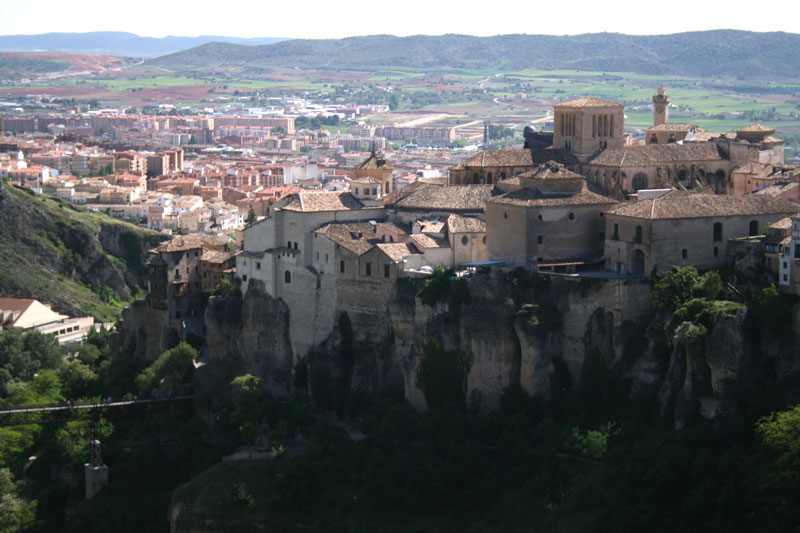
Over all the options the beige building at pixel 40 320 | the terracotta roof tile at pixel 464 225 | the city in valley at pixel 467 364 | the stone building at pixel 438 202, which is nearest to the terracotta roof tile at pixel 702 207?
the city in valley at pixel 467 364

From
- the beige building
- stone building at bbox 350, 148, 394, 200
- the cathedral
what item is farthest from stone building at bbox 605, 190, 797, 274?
the beige building

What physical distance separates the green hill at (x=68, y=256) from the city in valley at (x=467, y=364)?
18105mm

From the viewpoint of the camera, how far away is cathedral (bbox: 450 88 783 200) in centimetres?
5316

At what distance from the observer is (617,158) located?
53.1 meters

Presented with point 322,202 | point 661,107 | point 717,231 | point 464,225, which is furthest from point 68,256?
point 717,231

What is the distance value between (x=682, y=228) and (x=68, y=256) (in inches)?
2028

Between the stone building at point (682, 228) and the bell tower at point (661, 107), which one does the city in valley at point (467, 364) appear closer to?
the stone building at point (682, 228)

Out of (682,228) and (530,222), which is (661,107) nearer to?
(530,222)

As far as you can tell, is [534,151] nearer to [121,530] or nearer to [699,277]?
[699,277]

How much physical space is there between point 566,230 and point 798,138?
97.0 m

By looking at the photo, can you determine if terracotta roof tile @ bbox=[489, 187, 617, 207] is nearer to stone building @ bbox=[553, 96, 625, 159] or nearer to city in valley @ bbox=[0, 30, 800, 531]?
city in valley @ bbox=[0, 30, 800, 531]

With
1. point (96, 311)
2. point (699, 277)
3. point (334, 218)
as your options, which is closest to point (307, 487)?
point (334, 218)

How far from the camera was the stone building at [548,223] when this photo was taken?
1876 inches

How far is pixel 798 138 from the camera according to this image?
138 m
